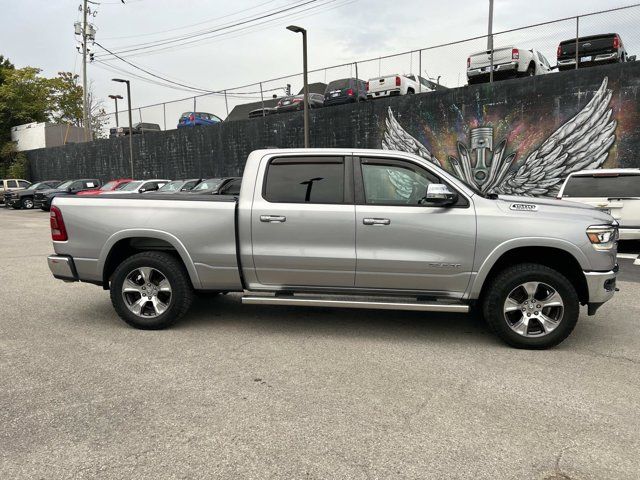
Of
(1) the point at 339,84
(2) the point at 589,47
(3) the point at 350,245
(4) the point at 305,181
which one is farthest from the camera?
(1) the point at 339,84

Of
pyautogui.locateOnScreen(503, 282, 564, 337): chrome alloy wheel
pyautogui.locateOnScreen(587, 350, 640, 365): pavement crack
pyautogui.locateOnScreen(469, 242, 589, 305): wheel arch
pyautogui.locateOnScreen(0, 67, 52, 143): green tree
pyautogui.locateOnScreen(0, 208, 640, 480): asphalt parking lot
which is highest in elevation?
pyautogui.locateOnScreen(0, 67, 52, 143): green tree

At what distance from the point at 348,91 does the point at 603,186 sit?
14717 mm

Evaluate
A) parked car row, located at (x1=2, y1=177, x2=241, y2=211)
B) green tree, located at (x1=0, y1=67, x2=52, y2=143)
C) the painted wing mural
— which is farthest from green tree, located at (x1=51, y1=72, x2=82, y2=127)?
the painted wing mural

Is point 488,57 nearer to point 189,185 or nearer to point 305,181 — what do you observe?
point 189,185

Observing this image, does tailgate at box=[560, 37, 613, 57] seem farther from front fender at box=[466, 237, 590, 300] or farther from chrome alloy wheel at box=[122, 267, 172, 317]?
chrome alloy wheel at box=[122, 267, 172, 317]

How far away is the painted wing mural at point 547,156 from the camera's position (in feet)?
52.7

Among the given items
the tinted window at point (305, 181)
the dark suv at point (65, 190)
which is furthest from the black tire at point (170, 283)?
the dark suv at point (65, 190)

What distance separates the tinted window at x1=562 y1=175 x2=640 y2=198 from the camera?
9422 millimetres

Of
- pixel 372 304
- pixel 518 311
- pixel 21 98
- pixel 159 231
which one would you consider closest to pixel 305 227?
pixel 372 304

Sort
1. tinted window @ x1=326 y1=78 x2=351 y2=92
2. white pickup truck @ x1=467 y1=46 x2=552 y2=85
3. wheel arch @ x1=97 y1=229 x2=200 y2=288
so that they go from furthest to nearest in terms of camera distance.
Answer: tinted window @ x1=326 y1=78 x2=351 y2=92
white pickup truck @ x1=467 y1=46 x2=552 y2=85
wheel arch @ x1=97 y1=229 x2=200 y2=288

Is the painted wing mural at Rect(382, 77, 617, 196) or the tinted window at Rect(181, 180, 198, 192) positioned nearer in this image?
the painted wing mural at Rect(382, 77, 617, 196)

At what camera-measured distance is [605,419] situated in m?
3.25

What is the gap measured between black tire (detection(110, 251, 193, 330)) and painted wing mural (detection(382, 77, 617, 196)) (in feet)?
44.7

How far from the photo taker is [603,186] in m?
9.71
